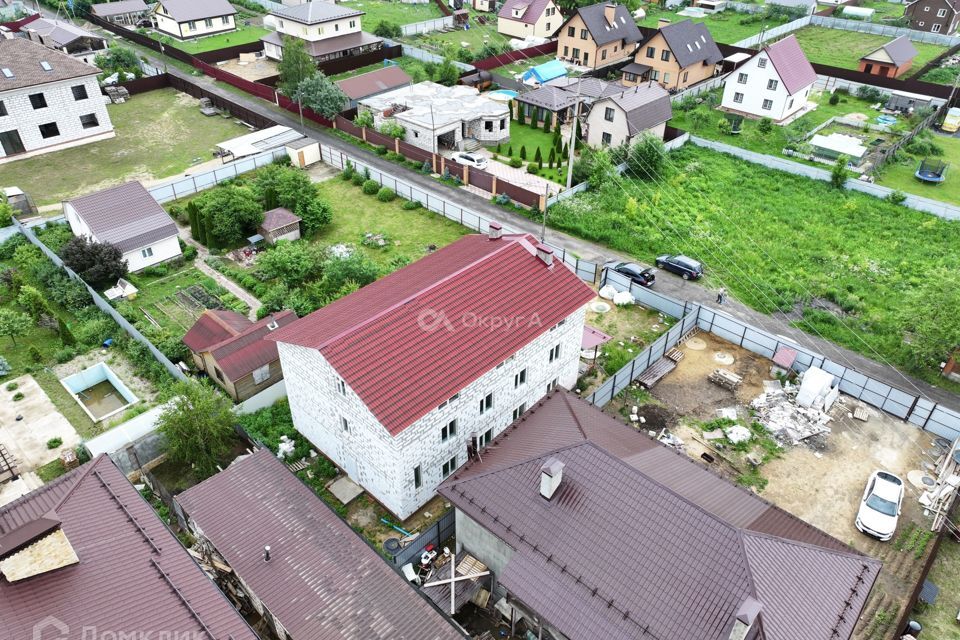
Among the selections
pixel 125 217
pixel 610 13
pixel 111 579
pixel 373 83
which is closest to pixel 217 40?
pixel 373 83

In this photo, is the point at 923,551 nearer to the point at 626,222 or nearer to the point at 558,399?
the point at 558,399

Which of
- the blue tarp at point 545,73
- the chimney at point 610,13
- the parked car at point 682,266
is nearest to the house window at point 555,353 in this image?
the parked car at point 682,266

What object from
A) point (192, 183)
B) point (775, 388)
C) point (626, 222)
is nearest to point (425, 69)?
point (192, 183)

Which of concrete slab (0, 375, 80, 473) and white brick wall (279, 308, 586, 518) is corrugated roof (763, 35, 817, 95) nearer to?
white brick wall (279, 308, 586, 518)

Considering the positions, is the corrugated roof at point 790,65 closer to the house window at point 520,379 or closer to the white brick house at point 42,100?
the house window at point 520,379

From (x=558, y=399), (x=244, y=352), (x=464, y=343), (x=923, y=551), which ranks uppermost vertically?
(x=464, y=343)
